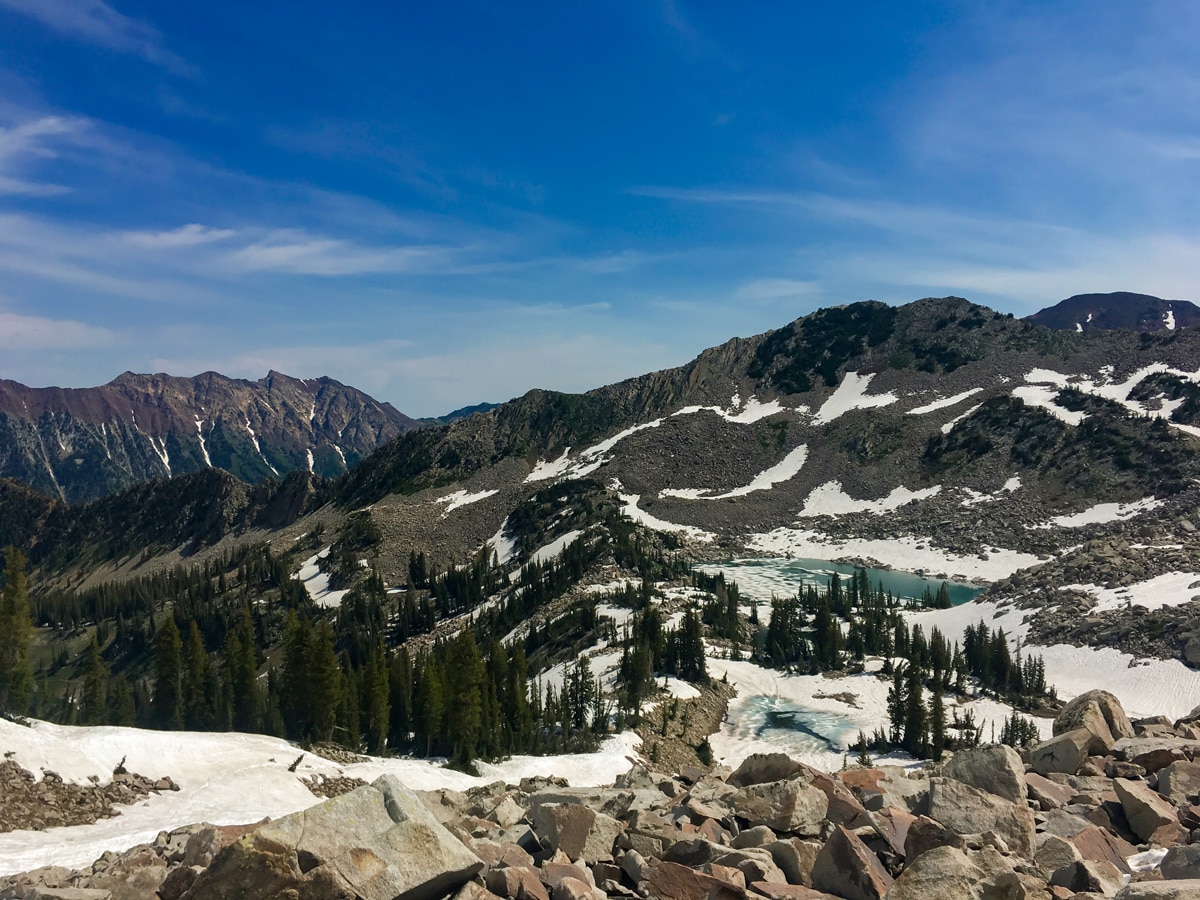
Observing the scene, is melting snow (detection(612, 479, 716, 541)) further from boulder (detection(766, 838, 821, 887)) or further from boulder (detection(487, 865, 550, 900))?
boulder (detection(487, 865, 550, 900))

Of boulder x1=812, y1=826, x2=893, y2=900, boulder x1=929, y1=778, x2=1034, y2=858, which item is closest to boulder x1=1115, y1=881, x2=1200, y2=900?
boulder x1=812, y1=826, x2=893, y2=900

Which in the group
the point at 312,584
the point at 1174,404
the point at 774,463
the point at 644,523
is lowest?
the point at 312,584

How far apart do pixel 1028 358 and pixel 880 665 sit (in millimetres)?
146155

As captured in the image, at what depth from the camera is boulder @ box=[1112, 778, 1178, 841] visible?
14.2 m

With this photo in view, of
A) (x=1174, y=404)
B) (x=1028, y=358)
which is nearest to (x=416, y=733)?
(x=1174, y=404)

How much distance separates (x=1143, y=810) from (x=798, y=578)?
376ft

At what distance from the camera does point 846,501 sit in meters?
161

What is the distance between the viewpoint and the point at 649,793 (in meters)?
19.3

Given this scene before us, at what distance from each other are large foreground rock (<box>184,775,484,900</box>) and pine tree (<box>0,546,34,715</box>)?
45.2m

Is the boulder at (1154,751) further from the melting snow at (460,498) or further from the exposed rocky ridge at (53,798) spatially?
the melting snow at (460,498)

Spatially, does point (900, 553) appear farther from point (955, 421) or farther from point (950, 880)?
point (950, 880)

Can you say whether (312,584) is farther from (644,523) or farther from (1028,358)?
(1028,358)

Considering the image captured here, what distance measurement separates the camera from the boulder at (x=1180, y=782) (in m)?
15.9

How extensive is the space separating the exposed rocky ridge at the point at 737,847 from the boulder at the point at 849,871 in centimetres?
2
